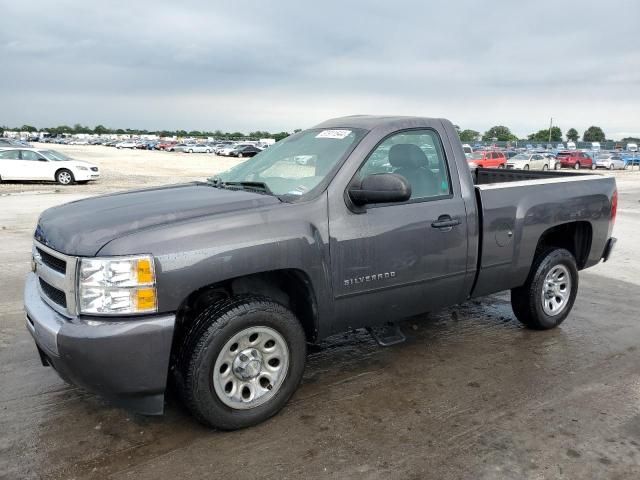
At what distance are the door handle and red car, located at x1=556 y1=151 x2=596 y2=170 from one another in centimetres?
4230

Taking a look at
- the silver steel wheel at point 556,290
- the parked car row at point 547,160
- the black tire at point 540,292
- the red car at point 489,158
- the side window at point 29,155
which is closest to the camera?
the black tire at point 540,292

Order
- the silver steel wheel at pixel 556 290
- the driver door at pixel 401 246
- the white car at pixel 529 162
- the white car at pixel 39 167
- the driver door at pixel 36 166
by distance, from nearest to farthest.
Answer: the driver door at pixel 401 246 < the silver steel wheel at pixel 556 290 < the white car at pixel 39 167 < the driver door at pixel 36 166 < the white car at pixel 529 162

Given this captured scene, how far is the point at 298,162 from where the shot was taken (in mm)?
3975

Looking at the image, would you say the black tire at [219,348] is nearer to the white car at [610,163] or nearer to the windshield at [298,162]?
the windshield at [298,162]

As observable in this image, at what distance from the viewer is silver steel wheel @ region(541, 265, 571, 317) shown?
5043 millimetres

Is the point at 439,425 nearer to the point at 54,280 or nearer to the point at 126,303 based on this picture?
the point at 126,303

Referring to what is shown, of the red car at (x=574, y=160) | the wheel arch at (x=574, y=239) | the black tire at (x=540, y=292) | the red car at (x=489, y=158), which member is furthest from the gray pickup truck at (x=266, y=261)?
the red car at (x=574, y=160)

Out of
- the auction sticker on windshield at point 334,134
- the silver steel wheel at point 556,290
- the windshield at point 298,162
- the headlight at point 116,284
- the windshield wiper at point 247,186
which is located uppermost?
the auction sticker on windshield at point 334,134

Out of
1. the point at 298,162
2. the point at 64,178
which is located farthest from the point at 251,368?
the point at 64,178

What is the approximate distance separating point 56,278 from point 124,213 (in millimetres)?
510

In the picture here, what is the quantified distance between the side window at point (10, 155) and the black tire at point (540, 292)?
21.0 meters

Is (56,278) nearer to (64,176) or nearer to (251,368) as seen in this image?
(251,368)

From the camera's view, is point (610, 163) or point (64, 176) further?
point (610, 163)

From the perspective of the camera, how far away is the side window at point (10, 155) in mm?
20953
